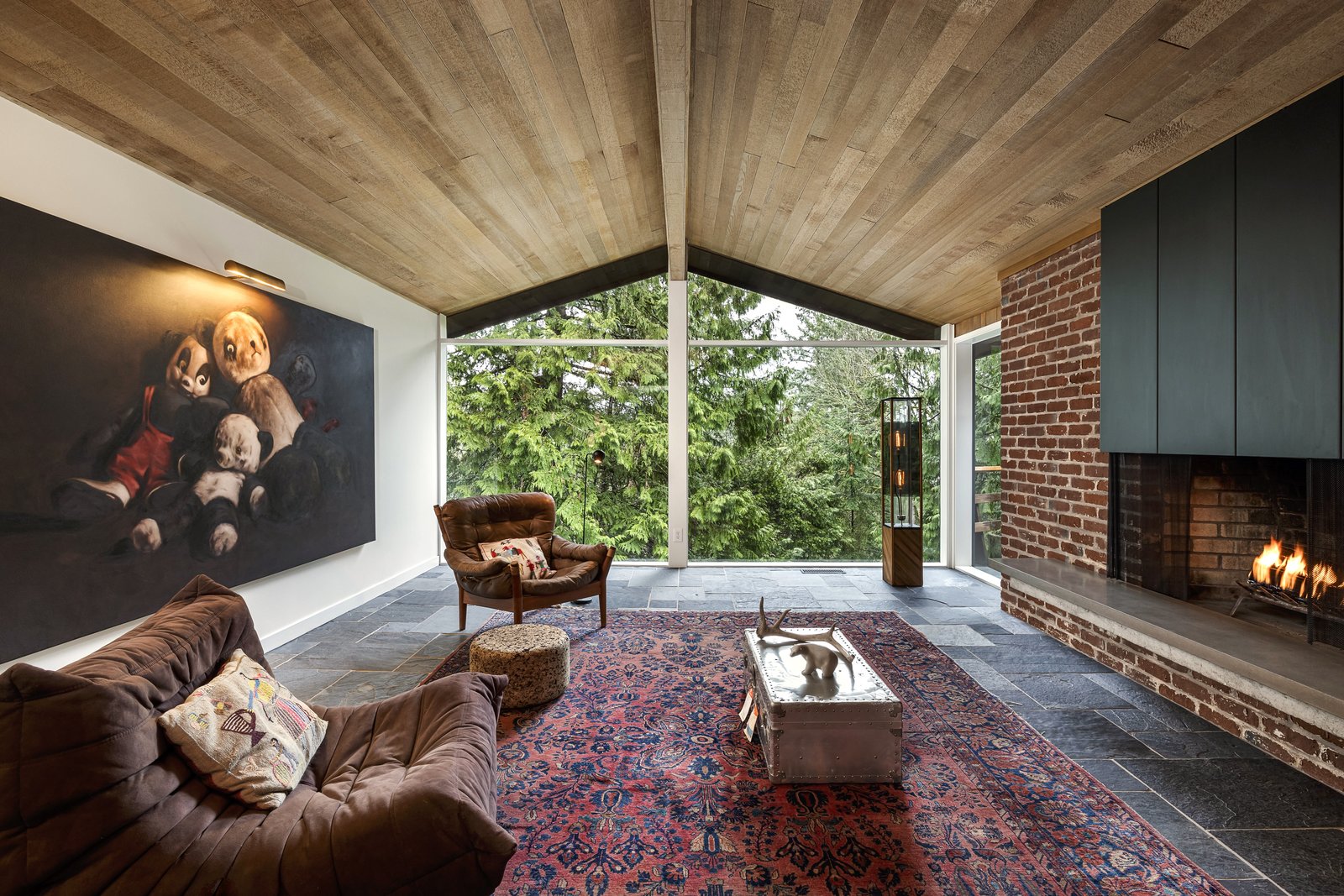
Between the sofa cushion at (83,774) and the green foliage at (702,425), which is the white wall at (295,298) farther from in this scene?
the sofa cushion at (83,774)

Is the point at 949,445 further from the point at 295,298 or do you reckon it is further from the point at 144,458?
the point at 144,458

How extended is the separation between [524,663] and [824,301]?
14.9ft

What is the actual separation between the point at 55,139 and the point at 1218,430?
506 centimetres

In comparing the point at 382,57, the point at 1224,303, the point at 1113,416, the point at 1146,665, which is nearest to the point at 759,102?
the point at 382,57

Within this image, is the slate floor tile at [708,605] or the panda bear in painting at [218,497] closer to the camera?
the panda bear in painting at [218,497]

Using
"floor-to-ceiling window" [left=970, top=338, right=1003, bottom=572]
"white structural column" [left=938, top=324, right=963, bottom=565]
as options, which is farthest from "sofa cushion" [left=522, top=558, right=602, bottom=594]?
"white structural column" [left=938, top=324, right=963, bottom=565]

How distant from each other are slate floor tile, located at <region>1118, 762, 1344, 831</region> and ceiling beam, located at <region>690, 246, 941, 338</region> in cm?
432

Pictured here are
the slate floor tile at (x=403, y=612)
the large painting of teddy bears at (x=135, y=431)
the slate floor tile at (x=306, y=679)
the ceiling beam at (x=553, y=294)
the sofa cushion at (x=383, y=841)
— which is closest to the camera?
the sofa cushion at (x=383, y=841)

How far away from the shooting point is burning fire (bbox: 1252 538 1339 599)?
2.29 meters

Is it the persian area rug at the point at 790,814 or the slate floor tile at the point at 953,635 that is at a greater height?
the slate floor tile at the point at 953,635

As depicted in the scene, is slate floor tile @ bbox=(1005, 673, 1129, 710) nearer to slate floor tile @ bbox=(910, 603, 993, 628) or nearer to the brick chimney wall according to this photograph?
the brick chimney wall

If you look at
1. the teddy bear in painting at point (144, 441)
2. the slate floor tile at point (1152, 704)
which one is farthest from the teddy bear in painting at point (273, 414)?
the slate floor tile at point (1152, 704)

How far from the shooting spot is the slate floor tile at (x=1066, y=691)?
279 centimetres

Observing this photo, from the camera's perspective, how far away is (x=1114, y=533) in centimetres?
341
